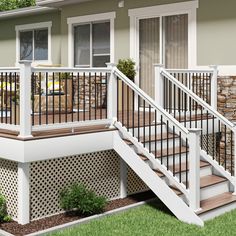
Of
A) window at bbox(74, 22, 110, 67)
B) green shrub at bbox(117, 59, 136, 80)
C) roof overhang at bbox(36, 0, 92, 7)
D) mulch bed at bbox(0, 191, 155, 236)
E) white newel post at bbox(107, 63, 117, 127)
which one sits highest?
roof overhang at bbox(36, 0, 92, 7)

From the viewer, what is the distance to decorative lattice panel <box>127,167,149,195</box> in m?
8.12

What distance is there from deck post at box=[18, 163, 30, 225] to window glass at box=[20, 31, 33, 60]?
9488 millimetres

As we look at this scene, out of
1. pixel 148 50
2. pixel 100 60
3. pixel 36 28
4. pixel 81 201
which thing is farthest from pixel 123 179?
pixel 36 28

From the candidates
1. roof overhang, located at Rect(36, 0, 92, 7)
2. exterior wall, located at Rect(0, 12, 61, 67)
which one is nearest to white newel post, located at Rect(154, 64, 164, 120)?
roof overhang, located at Rect(36, 0, 92, 7)

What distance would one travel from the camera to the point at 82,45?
1241 cm

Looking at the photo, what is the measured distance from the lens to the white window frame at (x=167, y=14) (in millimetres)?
9875

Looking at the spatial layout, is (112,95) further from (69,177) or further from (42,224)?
(42,224)

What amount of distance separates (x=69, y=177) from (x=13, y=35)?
10296 mm

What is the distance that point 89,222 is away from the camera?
655cm

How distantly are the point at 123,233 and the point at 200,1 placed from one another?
565 centimetres

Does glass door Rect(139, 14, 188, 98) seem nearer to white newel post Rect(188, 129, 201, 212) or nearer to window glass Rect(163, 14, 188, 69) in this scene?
window glass Rect(163, 14, 188, 69)

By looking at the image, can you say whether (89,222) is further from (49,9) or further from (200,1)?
(49,9)

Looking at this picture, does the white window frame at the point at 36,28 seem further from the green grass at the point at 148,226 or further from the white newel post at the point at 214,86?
the green grass at the point at 148,226

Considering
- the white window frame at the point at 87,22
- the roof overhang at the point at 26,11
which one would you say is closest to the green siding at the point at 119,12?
the white window frame at the point at 87,22
